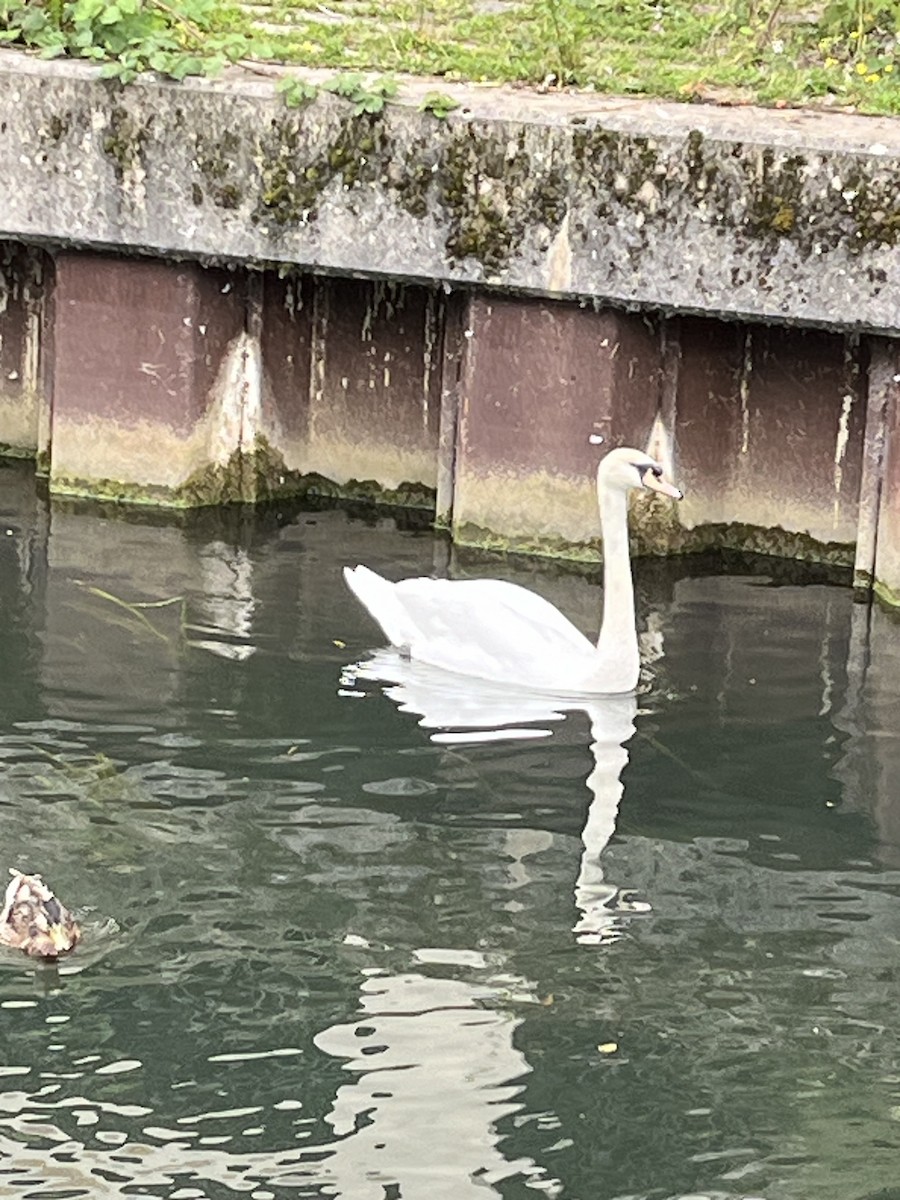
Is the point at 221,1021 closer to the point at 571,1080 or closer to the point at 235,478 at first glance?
the point at 571,1080

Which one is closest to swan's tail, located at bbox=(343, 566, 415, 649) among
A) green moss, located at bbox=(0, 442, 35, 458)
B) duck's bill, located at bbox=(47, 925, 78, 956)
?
green moss, located at bbox=(0, 442, 35, 458)

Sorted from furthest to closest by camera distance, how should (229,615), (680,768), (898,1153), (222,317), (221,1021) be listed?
(222,317)
(229,615)
(680,768)
(221,1021)
(898,1153)

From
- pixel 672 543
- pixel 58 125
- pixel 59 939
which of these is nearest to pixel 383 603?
pixel 672 543

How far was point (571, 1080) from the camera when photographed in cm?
619

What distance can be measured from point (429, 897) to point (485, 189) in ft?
11.2

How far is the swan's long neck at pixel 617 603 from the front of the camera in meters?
8.75

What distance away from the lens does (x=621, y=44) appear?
11039 millimetres

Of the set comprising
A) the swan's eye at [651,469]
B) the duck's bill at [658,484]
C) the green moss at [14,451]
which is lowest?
the green moss at [14,451]

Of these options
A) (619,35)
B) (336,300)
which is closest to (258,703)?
(336,300)

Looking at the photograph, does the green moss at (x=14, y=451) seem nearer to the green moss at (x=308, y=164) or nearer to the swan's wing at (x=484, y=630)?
the green moss at (x=308, y=164)

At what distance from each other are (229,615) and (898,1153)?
4082 mm

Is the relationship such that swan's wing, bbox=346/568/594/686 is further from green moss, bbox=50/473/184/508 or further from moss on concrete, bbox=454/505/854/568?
green moss, bbox=50/473/184/508

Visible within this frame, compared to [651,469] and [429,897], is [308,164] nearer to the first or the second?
[651,469]

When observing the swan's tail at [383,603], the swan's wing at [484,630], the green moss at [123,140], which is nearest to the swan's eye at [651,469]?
the swan's wing at [484,630]
